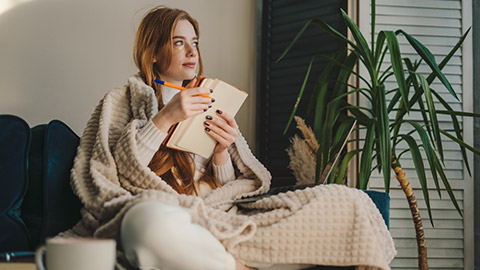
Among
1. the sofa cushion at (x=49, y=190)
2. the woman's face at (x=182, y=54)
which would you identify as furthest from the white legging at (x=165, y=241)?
the woman's face at (x=182, y=54)

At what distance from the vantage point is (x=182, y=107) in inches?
52.4

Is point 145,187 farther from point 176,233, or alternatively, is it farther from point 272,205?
point 176,233

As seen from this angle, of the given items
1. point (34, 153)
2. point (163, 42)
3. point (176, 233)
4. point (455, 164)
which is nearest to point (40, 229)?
point (34, 153)

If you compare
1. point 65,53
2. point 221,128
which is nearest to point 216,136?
point 221,128

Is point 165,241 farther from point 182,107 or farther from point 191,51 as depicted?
point 191,51

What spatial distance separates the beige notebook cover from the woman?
3 centimetres

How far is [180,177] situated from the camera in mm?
1488

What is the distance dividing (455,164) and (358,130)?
43 centimetres

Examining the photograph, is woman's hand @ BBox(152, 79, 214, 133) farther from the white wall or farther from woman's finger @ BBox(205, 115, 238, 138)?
the white wall

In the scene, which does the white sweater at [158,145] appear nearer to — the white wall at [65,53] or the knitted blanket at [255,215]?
the knitted blanket at [255,215]

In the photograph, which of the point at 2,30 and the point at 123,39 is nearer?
the point at 2,30

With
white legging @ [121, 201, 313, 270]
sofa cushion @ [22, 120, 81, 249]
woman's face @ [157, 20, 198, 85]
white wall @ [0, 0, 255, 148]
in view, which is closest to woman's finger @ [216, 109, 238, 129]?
woman's face @ [157, 20, 198, 85]

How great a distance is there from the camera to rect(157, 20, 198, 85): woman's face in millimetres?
1666

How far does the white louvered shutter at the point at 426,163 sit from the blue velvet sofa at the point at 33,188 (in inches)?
30.0
